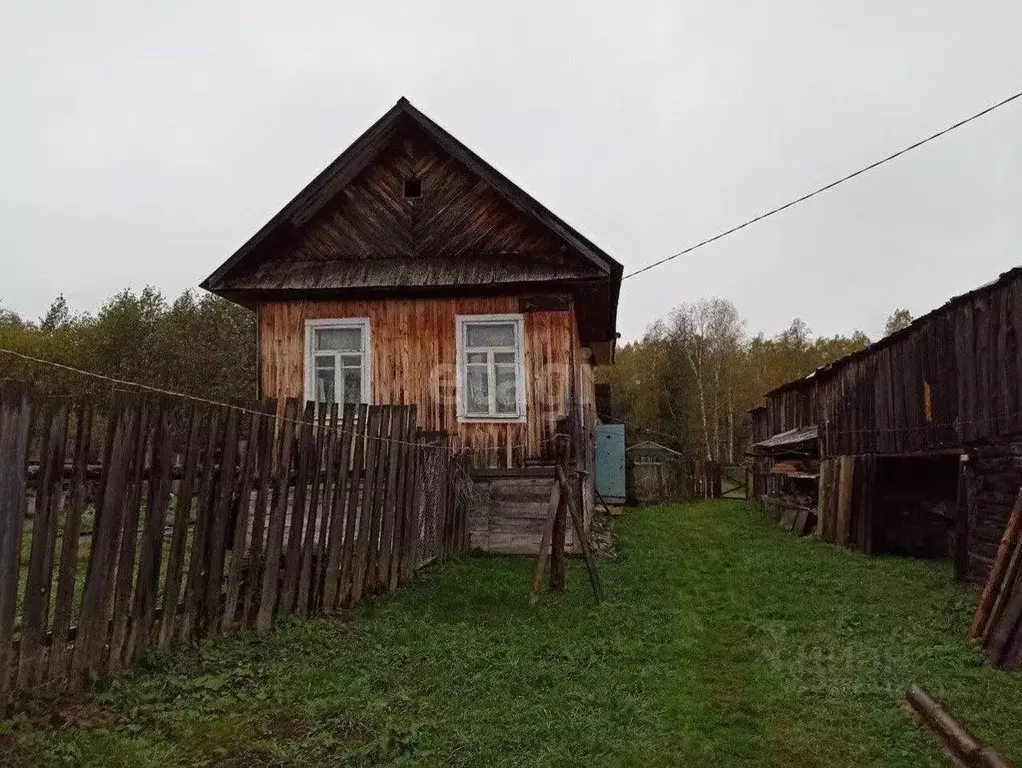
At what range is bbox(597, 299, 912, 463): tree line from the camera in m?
48.4

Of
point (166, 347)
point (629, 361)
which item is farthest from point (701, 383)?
point (166, 347)

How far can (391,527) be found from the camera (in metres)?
8.33

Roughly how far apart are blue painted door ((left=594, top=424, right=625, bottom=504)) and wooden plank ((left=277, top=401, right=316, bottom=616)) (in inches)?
759

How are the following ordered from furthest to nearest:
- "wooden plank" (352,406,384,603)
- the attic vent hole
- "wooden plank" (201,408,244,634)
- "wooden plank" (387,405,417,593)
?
the attic vent hole → "wooden plank" (387,405,417,593) → "wooden plank" (352,406,384,603) → "wooden plank" (201,408,244,634)

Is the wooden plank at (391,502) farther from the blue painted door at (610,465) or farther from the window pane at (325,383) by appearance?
the blue painted door at (610,465)

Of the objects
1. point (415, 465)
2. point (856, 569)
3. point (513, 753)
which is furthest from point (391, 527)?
point (856, 569)

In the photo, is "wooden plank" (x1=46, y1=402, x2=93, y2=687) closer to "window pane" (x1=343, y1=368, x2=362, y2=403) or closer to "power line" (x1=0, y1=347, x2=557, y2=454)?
"power line" (x1=0, y1=347, x2=557, y2=454)

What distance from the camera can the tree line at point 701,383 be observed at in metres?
48.4

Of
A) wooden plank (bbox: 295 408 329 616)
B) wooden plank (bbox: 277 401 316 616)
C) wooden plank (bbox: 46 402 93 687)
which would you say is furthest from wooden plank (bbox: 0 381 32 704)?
wooden plank (bbox: 295 408 329 616)

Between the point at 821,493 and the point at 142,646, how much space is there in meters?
13.7

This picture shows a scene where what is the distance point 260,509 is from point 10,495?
2.28 m

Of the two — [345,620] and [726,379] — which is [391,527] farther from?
[726,379]

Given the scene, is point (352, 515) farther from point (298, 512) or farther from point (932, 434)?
point (932, 434)

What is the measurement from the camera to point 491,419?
39.7ft
